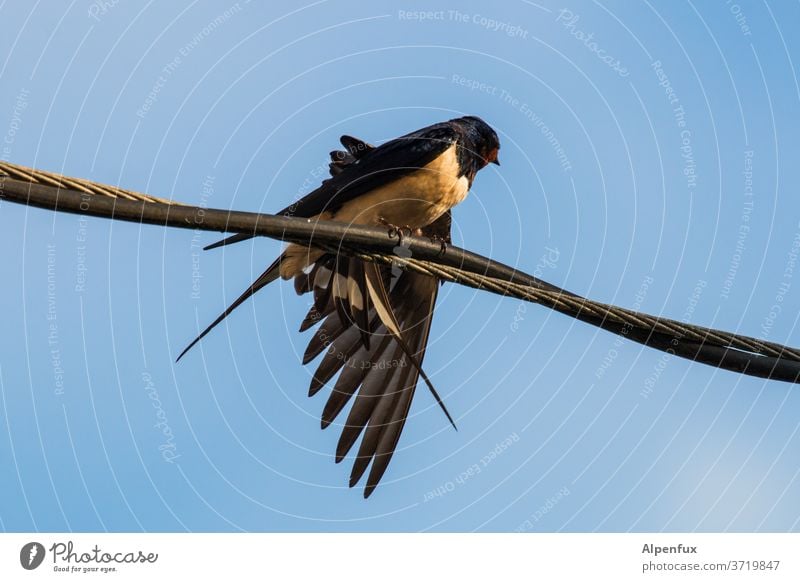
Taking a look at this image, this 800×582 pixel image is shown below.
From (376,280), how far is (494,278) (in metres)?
2.82

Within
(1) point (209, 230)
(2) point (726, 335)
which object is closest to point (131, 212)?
(1) point (209, 230)

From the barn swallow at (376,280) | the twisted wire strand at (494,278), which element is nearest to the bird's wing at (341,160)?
the barn swallow at (376,280)

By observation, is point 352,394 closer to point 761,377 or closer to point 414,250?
point 414,250

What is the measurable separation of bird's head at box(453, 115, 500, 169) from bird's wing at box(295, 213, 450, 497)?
Answer: 1028 mm

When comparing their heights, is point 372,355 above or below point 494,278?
below

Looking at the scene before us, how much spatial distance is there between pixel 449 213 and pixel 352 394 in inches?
68.1

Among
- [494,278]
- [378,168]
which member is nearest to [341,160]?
[378,168]

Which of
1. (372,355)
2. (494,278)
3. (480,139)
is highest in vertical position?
(480,139)

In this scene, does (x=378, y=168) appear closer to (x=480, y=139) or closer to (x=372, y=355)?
(x=480, y=139)

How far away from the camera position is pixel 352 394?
7832mm

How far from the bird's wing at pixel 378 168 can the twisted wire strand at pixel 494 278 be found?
6.83ft

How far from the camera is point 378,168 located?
7.54 meters
